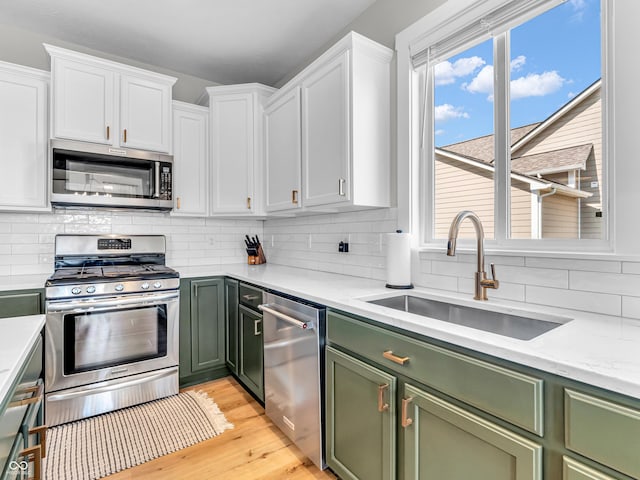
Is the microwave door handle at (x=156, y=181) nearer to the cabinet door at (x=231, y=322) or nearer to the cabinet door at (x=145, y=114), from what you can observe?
the cabinet door at (x=145, y=114)

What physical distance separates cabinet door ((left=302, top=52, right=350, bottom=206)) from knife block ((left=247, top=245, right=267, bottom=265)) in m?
1.24

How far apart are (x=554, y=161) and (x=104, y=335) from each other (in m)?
2.79

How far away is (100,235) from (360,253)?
2.13 meters

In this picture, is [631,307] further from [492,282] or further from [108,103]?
[108,103]

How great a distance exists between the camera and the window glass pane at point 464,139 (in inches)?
69.1

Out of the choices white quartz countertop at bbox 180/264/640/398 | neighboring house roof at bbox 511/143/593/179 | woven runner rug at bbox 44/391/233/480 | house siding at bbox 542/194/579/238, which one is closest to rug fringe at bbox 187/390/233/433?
woven runner rug at bbox 44/391/233/480

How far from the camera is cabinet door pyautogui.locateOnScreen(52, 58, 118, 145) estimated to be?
2396 millimetres

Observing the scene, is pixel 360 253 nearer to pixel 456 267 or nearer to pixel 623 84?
pixel 456 267

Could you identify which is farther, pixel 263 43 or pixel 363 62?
pixel 263 43

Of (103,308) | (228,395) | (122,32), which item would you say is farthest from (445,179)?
(122,32)

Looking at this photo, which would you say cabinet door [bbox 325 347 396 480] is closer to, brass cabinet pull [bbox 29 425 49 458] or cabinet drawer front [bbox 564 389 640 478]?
cabinet drawer front [bbox 564 389 640 478]

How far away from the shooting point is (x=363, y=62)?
6.61ft

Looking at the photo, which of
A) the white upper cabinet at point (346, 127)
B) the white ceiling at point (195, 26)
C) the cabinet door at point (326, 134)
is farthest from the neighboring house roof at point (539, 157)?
the white ceiling at point (195, 26)

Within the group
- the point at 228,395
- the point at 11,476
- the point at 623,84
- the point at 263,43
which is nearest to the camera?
the point at 11,476
